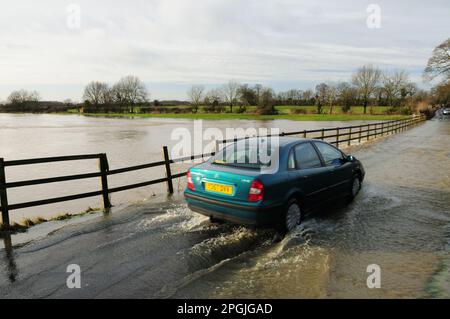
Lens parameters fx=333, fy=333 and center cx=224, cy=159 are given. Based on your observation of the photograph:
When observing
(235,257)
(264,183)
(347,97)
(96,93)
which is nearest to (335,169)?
(264,183)

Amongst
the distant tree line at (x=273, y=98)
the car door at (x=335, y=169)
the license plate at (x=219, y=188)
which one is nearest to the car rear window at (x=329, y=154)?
the car door at (x=335, y=169)

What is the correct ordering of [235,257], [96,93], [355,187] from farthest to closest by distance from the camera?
[96,93], [355,187], [235,257]

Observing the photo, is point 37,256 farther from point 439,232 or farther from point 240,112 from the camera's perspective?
point 240,112

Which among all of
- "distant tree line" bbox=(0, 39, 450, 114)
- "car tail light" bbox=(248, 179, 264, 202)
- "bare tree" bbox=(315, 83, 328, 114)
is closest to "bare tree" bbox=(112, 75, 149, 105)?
"distant tree line" bbox=(0, 39, 450, 114)

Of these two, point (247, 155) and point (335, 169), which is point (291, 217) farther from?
point (335, 169)

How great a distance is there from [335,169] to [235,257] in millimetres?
2940

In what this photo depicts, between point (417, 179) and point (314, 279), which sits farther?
point (417, 179)

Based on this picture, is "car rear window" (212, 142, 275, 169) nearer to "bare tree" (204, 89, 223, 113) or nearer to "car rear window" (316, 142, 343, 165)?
"car rear window" (316, 142, 343, 165)

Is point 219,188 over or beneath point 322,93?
beneath

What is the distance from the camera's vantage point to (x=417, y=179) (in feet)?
32.2

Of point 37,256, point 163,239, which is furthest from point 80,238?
point 163,239

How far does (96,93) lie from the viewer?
122 m

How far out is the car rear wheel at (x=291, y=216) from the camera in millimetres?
5125
